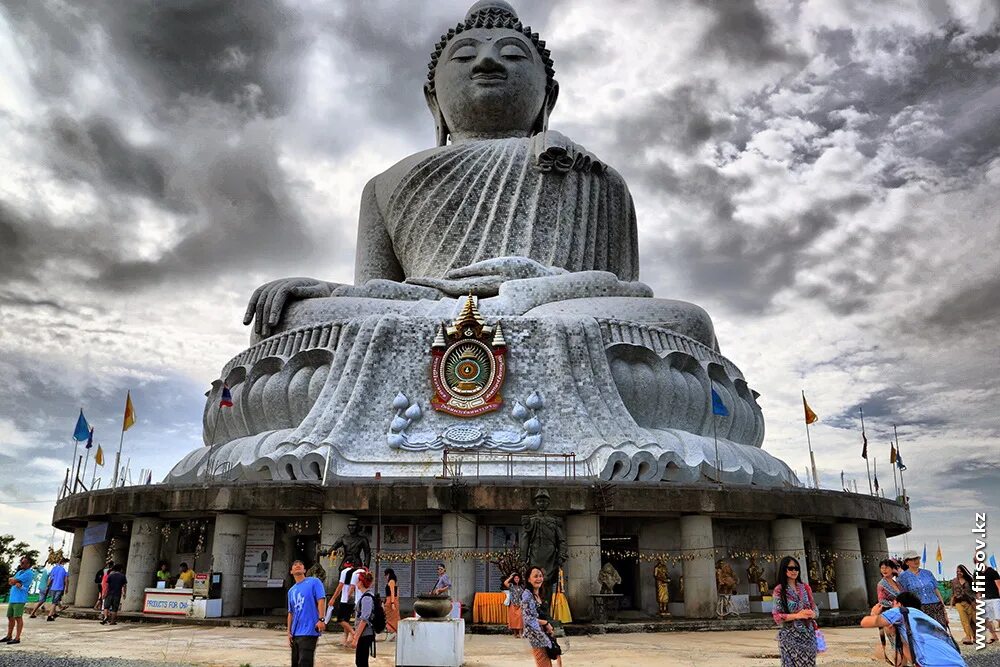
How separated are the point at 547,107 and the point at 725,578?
15593 mm

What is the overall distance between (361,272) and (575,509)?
12038 millimetres

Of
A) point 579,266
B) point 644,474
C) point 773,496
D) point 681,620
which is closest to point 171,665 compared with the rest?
point 681,620

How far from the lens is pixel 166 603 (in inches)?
473

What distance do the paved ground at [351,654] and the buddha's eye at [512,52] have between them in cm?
1605

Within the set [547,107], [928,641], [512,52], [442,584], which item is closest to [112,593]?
[442,584]

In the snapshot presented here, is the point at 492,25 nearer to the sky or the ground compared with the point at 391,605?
nearer to the sky

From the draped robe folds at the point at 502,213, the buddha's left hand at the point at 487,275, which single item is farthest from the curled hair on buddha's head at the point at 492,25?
the buddha's left hand at the point at 487,275

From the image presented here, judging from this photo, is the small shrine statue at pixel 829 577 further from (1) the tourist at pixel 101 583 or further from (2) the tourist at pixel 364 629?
(1) the tourist at pixel 101 583

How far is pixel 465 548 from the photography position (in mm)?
11594

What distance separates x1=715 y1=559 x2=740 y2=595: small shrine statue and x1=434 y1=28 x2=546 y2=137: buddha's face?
537 inches

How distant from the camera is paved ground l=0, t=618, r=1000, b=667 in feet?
24.9

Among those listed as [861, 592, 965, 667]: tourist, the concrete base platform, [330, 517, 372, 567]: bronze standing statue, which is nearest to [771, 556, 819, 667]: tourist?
[861, 592, 965, 667]: tourist

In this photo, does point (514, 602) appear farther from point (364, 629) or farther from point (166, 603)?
point (166, 603)

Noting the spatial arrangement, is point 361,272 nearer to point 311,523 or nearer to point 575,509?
point 311,523
